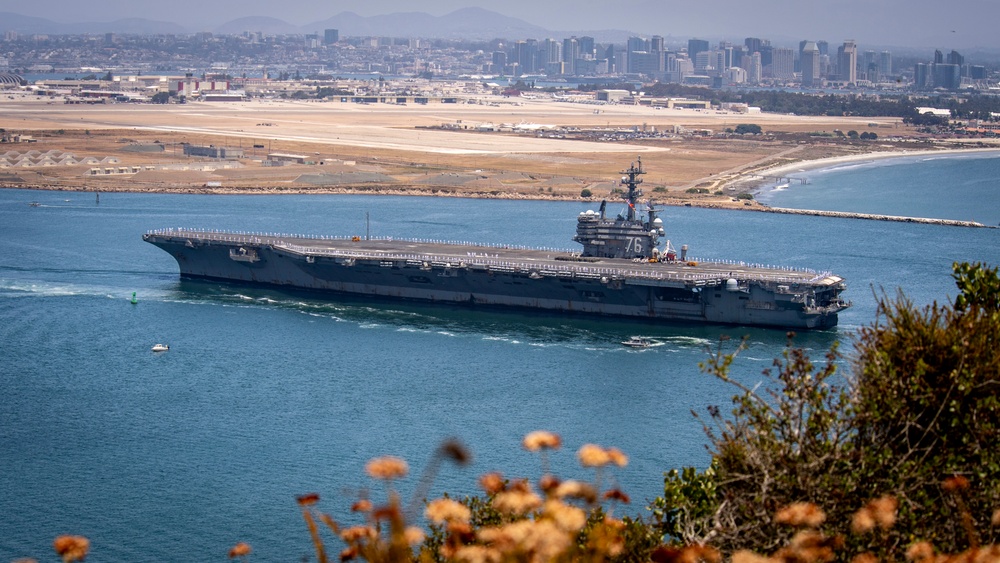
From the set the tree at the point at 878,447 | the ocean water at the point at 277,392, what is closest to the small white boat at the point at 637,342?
the ocean water at the point at 277,392

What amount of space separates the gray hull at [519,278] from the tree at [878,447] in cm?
2674

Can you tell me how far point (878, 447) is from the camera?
1438cm

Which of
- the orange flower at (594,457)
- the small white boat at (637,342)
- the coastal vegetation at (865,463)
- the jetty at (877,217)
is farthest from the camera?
the jetty at (877,217)

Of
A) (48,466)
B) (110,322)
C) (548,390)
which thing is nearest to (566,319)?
(548,390)

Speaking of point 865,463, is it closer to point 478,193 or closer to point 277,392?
point 277,392

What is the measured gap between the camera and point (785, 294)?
42.3 metres

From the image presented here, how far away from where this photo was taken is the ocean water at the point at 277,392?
994 inches

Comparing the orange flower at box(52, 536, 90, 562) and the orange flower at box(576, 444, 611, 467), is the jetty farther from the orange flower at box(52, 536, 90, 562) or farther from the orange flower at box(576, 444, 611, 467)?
the orange flower at box(52, 536, 90, 562)

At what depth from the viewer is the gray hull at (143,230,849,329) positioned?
141 feet

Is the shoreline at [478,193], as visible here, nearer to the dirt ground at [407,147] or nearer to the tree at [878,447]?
the dirt ground at [407,147]

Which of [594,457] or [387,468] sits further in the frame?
[594,457]

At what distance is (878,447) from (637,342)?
85.8ft

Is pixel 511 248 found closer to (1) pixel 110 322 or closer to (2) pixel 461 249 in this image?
(2) pixel 461 249

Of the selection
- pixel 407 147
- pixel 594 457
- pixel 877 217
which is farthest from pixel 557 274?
pixel 407 147
